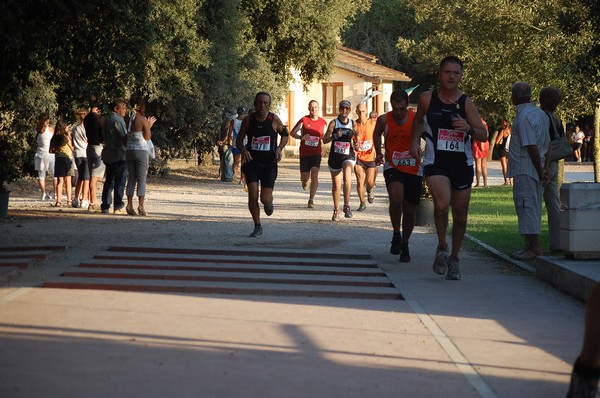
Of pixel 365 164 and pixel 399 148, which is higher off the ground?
pixel 399 148

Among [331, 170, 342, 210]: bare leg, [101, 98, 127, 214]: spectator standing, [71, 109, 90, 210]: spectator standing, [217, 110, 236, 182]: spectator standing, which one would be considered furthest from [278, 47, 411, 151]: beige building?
[331, 170, 342, 210]: bare leg

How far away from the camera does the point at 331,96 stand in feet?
193

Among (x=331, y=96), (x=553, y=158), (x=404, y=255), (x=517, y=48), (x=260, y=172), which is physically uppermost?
(x=517, y=48)

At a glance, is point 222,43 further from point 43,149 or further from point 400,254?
point 400,254

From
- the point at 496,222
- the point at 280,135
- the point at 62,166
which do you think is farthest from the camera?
the point at 62,166

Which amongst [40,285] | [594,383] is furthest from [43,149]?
[594,383]

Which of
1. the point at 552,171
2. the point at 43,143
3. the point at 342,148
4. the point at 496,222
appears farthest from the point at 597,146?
the point at 552,171

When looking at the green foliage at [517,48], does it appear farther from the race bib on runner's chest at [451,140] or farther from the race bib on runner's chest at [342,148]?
the race bib on runner's chest at [451,140]

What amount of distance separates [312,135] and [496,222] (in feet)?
11.6

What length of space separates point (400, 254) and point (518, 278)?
1.70 meters

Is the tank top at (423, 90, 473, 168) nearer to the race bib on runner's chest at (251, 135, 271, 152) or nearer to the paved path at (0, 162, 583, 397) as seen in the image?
the paved path at (0, 162, 583, 397)

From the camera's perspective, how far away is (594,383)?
542 cm

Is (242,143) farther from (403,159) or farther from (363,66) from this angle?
(363,66)

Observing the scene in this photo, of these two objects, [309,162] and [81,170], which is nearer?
[81,170]
